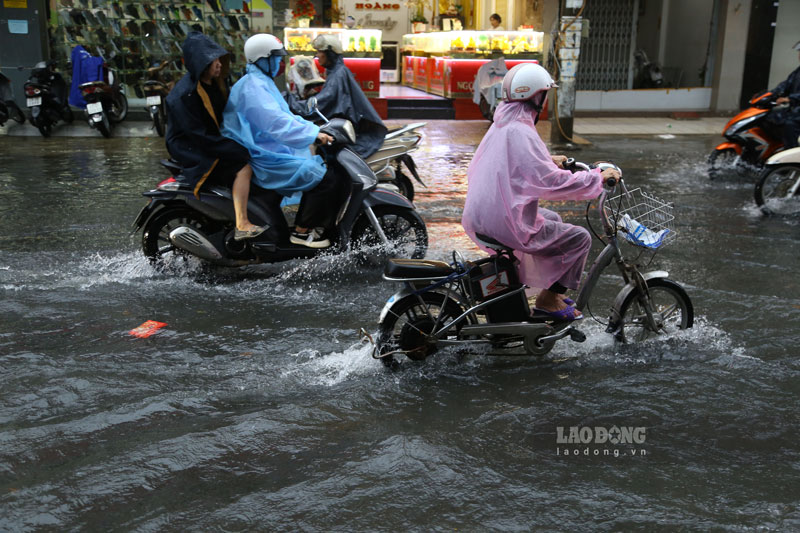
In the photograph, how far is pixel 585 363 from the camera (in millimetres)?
4676

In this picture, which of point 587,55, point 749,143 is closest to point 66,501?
point 749,143

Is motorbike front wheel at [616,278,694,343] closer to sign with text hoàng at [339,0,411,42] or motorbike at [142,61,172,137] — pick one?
motorbike at [142,61,172,137]

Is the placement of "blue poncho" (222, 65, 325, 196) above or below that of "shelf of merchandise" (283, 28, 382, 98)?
below

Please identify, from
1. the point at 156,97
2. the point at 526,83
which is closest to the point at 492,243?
the point at 526,83

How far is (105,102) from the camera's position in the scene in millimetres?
14711

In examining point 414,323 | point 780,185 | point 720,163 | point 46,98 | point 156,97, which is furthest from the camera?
point 156,97

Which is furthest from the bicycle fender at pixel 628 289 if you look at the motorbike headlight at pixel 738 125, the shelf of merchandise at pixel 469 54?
the shelf of merchandise at pixel 469 54

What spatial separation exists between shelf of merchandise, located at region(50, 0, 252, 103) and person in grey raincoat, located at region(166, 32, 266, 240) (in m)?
10.6

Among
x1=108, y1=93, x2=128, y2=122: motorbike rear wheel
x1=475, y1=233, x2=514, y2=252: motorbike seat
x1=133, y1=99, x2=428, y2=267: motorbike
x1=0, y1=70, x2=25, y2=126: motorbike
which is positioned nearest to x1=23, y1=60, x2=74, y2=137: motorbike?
x1=0, y1=70, x2=25, y2=126: motorbike

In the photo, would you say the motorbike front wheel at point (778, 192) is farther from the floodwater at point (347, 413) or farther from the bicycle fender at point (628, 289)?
the bicycle fender at point (628, 289)

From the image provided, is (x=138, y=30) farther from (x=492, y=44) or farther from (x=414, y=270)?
(x=414, y=270)

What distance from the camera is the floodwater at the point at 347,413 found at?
3.23 m

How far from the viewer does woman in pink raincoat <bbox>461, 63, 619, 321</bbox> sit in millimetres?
4172

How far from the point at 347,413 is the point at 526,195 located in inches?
59.4
